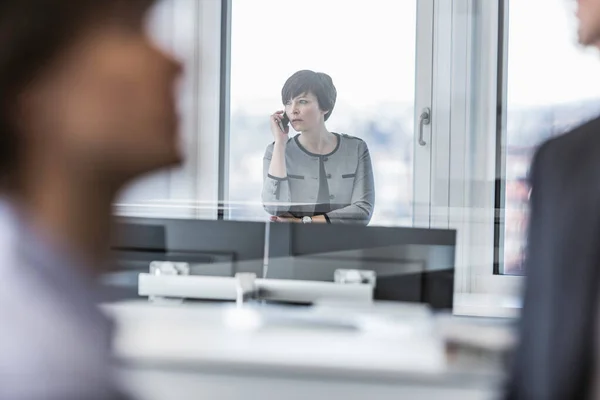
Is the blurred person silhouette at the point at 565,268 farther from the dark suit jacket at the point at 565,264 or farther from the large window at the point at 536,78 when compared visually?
the large window at the point at 536,78

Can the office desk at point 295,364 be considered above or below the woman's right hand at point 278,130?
below

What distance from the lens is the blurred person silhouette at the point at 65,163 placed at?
72 centimetres

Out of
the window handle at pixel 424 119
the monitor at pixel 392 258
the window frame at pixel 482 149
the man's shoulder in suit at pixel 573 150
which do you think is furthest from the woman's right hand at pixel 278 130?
the man's shoulder in suit at pixel 573 150

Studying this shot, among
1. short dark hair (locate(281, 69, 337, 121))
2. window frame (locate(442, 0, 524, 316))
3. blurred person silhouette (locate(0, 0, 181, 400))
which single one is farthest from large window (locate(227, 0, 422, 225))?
blurred person silhouette (locate(0, 0, 181, 400))

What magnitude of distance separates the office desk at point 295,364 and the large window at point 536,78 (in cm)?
22

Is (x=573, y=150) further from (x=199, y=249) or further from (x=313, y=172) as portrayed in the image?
(x=313, y=172)

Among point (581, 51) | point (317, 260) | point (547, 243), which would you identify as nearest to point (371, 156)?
point (581, 51)

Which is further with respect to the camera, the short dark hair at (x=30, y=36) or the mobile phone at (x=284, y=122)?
the mobile phone at (x=284, y=122)

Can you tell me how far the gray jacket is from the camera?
4.38 ft

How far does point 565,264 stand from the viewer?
0.55 m

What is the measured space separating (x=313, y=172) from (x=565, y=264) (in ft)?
2.76

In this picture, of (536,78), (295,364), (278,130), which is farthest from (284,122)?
(295,364)

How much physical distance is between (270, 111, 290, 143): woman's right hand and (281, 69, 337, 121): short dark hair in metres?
0.04

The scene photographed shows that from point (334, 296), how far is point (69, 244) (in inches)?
11.3
